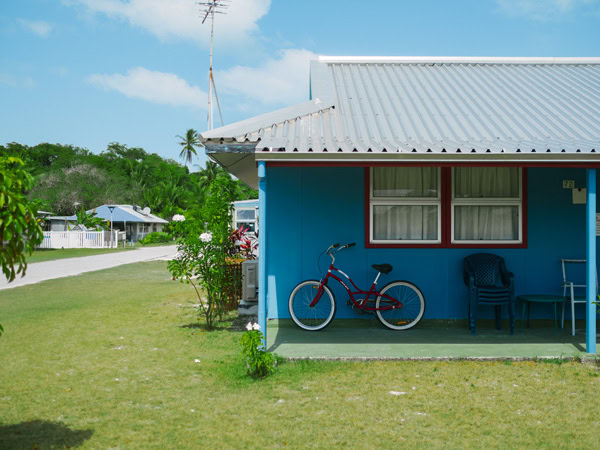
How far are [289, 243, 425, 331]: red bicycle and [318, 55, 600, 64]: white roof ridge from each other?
448cm

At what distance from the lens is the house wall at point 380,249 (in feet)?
25.5

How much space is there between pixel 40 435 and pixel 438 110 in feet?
20.8

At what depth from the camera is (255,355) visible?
5496 millimetres

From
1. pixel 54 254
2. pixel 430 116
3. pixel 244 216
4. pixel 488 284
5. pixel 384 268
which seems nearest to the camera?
pixel 384 268

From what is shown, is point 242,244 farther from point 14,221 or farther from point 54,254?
point 54,254

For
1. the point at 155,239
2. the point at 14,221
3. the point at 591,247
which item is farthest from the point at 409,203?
the point at 155,239

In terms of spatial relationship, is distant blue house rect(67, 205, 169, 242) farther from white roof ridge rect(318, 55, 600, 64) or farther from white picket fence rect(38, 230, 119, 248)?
white roof ridge rect(318, 55, 600, 64)

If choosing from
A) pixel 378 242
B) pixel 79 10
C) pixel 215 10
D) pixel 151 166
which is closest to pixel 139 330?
pixel 378 242

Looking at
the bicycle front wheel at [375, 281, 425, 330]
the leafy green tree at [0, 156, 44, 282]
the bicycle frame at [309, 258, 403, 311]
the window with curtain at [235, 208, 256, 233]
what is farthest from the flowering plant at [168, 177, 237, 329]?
the window with curtain at [235, 208, 256, 233]

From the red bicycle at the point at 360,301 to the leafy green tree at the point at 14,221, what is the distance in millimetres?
4459

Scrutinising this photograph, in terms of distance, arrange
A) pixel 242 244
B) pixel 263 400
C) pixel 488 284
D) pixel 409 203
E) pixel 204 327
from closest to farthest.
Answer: pixel 263 400
pixel 488 284
pixel 409 203
pixel 204 327
pixel 242 244

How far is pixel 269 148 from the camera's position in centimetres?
573

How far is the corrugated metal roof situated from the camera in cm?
607

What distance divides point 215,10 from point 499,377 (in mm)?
16838
